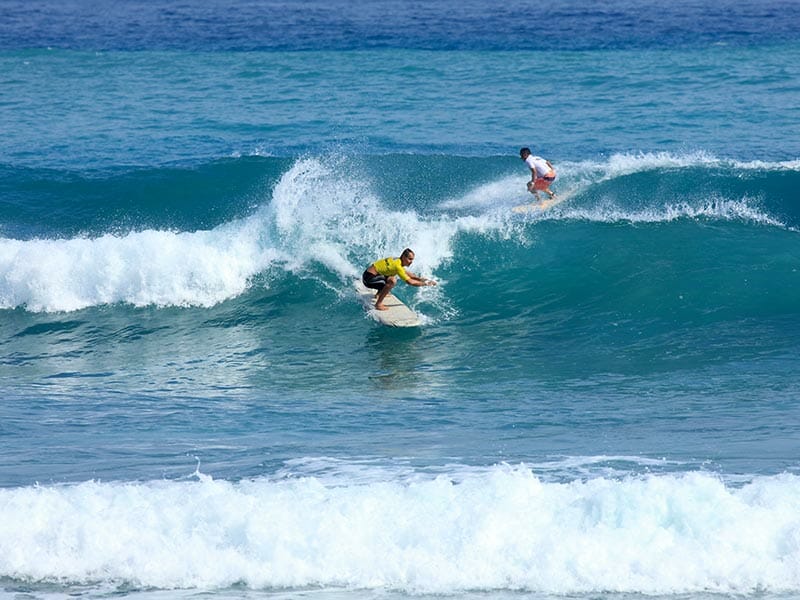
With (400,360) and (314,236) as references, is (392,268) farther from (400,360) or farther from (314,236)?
(314,236)

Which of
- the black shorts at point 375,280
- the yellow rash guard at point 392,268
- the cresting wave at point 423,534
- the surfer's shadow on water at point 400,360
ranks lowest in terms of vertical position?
the cresting wave at point 423,534

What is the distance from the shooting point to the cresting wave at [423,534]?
29.2 ft

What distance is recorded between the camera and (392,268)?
53.0ft

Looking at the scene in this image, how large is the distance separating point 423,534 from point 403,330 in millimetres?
6740

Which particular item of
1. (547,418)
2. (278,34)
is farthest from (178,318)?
(278,34)

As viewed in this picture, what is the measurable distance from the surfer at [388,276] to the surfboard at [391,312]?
0.39 feet

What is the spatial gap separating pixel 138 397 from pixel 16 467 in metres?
2.69

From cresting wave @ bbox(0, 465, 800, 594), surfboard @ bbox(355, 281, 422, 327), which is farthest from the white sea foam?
cresting wave @ bbox(0, 465, 800, 594)

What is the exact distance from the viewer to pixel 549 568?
8953 millimetres

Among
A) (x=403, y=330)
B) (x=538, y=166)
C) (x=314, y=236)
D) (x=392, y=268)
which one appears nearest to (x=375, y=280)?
(x=392, y=268)

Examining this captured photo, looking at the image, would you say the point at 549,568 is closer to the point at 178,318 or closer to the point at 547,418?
the point at 547,418

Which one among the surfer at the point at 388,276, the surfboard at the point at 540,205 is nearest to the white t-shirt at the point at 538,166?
the surfboard at the point at 540,205

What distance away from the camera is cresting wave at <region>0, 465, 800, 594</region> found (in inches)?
350

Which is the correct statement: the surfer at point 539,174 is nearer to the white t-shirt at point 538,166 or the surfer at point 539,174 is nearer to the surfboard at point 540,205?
the white t-shirt at point 538,166
